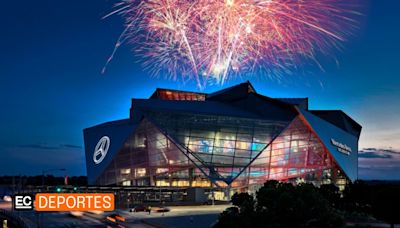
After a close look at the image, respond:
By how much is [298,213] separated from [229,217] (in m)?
4.70

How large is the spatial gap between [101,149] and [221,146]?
3096 centimetres

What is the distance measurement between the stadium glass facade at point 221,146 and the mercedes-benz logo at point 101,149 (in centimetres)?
142

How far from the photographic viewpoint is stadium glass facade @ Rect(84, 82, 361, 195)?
305 feet

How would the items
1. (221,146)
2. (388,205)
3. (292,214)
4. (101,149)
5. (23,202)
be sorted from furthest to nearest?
(101,149), (221,146), (388,205), (292,214), (23,202)

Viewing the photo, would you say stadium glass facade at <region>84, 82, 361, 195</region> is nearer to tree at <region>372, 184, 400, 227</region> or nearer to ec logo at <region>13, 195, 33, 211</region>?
tree at <region>372, 184, 400, 227</region>

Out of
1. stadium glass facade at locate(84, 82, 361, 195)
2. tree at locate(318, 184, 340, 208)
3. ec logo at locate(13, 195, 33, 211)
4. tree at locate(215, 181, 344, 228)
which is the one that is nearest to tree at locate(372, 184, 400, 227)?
tree at locate(318, 184, 340, 208)

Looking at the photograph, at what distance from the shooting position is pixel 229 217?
3228 cm

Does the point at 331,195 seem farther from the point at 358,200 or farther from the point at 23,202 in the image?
the point at 23,202

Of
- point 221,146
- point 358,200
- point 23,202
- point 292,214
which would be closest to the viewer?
point 23,202

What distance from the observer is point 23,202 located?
22344mm

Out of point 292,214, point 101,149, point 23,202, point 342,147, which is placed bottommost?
point 292,214

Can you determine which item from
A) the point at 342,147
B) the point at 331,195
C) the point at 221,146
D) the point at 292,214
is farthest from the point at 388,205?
the point at 342,147

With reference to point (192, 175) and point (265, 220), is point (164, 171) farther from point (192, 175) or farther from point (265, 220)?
point (265, 220)

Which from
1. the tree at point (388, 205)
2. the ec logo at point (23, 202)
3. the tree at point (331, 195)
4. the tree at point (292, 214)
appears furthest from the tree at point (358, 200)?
the ec logo at point (23, 202)
